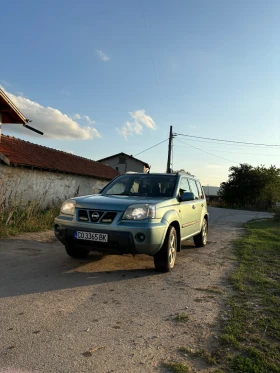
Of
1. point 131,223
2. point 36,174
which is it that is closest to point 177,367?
point 131,223

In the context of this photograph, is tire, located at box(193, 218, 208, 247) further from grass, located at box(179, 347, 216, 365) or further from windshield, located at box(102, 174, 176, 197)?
grass, located at box(179, 347, 216, 365)

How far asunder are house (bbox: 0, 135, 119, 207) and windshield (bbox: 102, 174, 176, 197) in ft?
20.6

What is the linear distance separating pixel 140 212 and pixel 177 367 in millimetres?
2525

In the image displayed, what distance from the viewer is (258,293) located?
13.9 feet

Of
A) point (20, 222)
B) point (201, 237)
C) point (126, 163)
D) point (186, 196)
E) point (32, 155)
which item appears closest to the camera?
point (186, 196)

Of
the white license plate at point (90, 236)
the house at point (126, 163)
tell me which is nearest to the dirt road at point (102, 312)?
the white license plate at point (90, 236)

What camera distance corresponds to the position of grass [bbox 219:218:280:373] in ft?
8.25

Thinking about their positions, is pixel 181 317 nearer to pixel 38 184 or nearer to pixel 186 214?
pixel 186 214

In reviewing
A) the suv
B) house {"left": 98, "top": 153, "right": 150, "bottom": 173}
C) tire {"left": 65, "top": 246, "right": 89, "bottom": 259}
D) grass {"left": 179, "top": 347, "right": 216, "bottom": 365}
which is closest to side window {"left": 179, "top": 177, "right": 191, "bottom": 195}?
the suv

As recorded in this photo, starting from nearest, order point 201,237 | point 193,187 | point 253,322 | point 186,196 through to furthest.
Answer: point 253,322 → point 186,196 → point 193,187 → point 201,237

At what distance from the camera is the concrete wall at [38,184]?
13.5m

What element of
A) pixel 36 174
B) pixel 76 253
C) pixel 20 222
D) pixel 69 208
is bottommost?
pixel 76 253

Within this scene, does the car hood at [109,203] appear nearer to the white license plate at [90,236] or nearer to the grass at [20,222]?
the white license plate at [90,236]

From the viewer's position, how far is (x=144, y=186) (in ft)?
19.7
